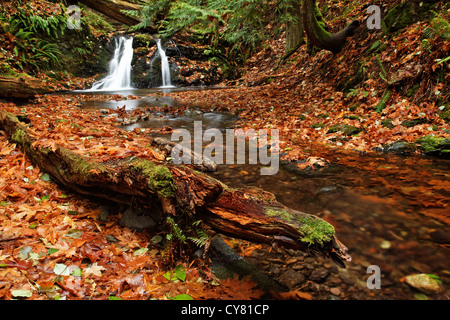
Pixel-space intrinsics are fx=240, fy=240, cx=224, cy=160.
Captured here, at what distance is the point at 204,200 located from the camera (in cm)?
193

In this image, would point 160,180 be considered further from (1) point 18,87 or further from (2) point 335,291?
(1) point 18,87

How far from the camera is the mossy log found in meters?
1.65

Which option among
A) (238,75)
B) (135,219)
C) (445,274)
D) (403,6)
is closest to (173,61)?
(238,75)

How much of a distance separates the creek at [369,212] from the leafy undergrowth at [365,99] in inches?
27.0

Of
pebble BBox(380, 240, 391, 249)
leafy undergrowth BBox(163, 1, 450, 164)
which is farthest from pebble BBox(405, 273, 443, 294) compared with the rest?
leafy undergrowth BBox(163, 1, 450, 164)

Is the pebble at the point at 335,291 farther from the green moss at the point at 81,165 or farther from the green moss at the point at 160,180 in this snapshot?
the green moss at the point at 81,165

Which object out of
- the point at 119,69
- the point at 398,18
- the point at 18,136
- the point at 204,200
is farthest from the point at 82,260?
the point at 119,69

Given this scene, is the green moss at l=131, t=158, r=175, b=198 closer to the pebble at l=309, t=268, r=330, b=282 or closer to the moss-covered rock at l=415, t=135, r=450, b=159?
the pebble at l=309, t=268, r=330, b=282

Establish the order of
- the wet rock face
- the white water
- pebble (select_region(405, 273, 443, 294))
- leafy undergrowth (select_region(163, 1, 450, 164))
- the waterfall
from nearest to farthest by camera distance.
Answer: pebble (select_region(405, 273, 443, 294)), leafy undergrowth (select_region(163, 1, 450, 164)), the waterfall, the wet rock face, the white water

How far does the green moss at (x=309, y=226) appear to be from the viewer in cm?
157

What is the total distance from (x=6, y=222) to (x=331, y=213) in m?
3.03

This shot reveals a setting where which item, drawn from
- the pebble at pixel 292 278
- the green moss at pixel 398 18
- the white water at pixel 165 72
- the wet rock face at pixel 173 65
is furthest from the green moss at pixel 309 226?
the white water at pixel 165 72

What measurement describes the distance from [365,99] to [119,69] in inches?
609

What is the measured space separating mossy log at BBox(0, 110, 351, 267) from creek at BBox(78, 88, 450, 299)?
29cm
